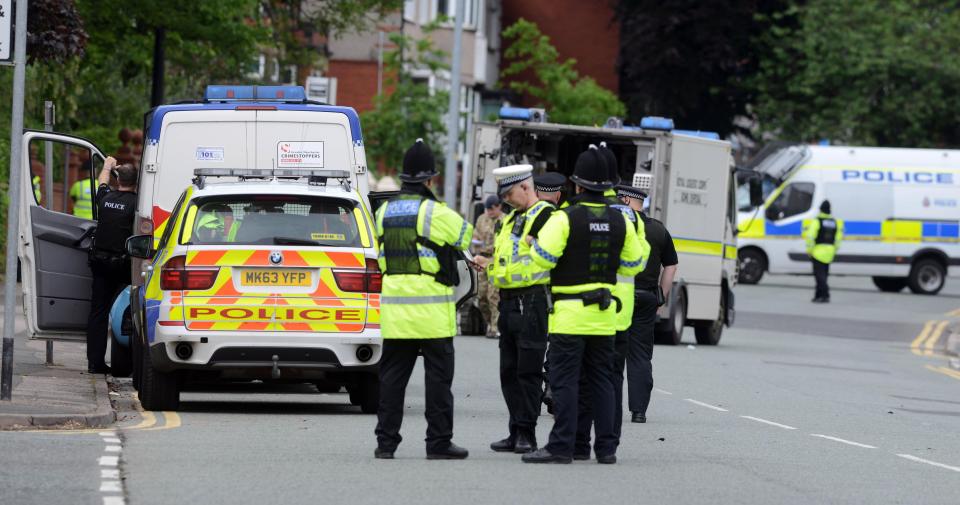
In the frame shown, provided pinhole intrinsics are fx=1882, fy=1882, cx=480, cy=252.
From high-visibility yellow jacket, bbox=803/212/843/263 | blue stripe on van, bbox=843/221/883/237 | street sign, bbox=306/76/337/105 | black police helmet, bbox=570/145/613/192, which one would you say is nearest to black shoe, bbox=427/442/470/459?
black police helmet, bbox=570/145/613/192

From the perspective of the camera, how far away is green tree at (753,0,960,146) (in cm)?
5378

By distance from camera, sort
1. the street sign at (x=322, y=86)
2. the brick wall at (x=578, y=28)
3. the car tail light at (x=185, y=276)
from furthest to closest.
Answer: the brick wall at (x=578, y=28)
the street sign at (x=322, y=86)
the car tail light at (x=185, y=276)

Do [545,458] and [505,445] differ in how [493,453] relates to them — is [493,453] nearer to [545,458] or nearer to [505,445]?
[505,445]

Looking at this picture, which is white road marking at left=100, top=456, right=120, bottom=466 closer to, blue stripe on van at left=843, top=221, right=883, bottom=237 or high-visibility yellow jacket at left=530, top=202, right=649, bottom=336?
high-visibility yellow jacket at left=530, top=202, right=649, bottom=336

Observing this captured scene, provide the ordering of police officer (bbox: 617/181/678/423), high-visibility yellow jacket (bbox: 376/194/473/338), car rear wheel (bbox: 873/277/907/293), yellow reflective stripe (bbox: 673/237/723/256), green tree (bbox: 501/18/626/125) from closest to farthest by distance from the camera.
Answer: high-visibility yellow jacket (bbox: 376/194/473/338) < police officer (bbox: 617/181/678/423) < yellow reflective stripe (bbox: 673/237/723/256) < car rear wheel (bbox: 873/277/907/293) < green tree (bbox: 501/18/626/125)

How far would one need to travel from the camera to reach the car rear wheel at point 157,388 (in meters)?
13.0

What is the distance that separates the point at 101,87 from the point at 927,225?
1897cm

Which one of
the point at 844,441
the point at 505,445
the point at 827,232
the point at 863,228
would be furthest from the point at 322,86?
the point at 505,445

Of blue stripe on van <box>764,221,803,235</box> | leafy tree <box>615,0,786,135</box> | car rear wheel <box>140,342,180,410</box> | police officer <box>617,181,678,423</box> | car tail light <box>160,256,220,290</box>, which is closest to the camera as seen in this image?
car tail light <box>160,256,220,290</box>

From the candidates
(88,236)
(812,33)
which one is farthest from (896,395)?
(812,33)

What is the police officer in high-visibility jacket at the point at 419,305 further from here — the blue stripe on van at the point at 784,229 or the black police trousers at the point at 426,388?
the blue stripe on van at the point at 784,229

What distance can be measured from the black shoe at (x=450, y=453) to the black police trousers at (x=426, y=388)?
0.03 metres

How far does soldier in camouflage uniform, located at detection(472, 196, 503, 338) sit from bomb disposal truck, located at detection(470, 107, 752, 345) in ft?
2.94

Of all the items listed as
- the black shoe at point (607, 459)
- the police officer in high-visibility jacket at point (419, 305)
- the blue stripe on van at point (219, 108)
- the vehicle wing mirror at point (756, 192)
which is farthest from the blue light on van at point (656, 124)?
the police officer in high-visibility jacket at point (419, 305)
